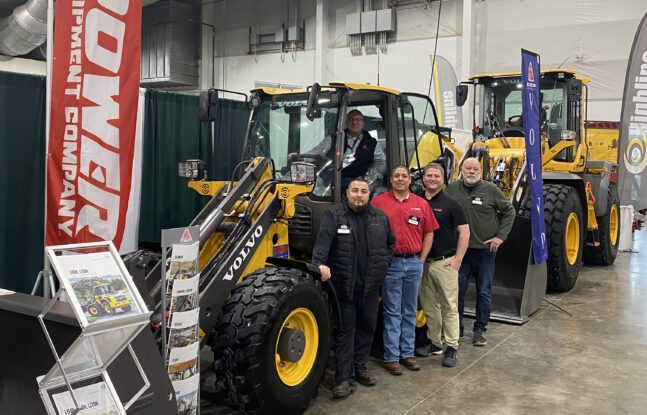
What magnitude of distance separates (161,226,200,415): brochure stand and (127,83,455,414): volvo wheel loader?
34 cm

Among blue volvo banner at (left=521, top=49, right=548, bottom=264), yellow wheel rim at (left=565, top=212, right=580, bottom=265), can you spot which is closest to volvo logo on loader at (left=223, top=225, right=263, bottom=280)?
blue volvo banner at (left=521, top=49, right=548, bottom=264)

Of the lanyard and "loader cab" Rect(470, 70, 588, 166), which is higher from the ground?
"loader cab" Rect(470, 70, 588, 166)

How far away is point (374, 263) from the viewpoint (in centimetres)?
433

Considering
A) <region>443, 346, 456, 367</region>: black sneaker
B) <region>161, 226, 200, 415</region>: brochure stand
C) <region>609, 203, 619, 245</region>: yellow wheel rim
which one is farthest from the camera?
<region>609, 203, 619, 245</region>: yellow wheel rim

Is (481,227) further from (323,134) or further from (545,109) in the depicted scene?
(545,109)

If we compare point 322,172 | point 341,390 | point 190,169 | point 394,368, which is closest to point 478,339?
point 394,368

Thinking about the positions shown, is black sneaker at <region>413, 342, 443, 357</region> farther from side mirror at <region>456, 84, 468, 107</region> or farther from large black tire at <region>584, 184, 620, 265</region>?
large black tire at <region>584, 184, 620, 265</region>

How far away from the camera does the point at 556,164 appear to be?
8266mm

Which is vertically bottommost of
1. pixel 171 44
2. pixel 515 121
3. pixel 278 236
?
pixel 278 236

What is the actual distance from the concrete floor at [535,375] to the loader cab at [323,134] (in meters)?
1.29

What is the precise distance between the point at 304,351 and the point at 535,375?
1985 mm

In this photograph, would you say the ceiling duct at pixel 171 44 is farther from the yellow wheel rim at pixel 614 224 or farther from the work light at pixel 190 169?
the work light at pixel 190 169

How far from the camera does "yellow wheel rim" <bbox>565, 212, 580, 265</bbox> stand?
310 inches

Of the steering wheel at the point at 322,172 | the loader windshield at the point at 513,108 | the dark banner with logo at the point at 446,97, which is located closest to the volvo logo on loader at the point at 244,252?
the steering wheel at the point at 322,172
